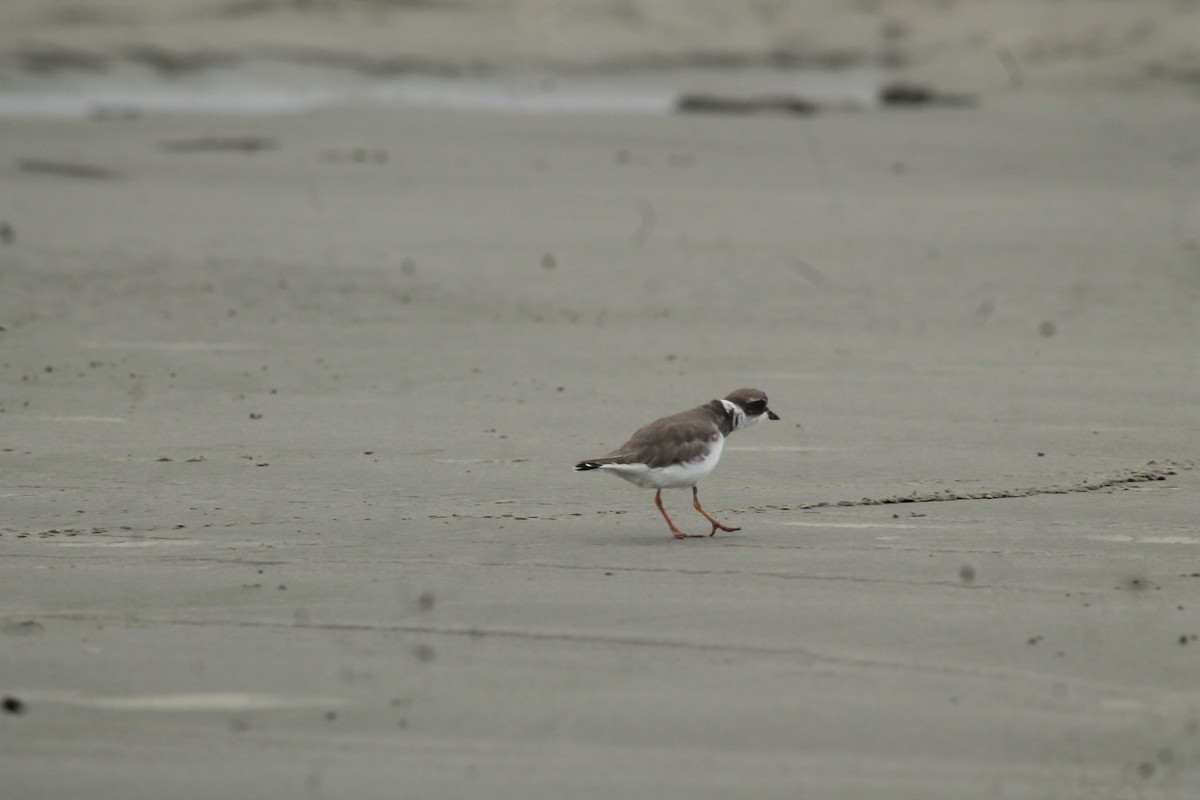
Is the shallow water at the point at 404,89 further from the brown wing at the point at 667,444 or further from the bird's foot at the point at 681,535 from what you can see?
the bird's foot at the point at 681,535

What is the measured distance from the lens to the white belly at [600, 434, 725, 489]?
664 centimetres

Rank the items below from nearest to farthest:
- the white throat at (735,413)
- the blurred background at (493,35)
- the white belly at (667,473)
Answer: the white belly at (667,473) < the white throat at (735,413) < the blurred background at (493,35)

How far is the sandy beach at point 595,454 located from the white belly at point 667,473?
249 mm

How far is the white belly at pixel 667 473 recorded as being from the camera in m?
6.64

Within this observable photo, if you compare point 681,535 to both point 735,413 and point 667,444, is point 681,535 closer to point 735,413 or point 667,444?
point 667,444

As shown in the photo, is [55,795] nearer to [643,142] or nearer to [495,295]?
[495,295]

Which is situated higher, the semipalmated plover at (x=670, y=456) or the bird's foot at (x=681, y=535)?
the semipalmated plover at (x=670, y=456)

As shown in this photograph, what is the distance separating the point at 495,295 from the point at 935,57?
1292cm

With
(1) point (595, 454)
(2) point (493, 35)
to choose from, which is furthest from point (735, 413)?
(2) point (493, 35)

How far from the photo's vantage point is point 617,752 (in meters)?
4.64

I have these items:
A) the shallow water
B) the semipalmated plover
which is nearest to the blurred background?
the shallow water

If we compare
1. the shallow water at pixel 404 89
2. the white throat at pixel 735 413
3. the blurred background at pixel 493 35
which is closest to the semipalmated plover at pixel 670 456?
the white throat at pixel 735 413

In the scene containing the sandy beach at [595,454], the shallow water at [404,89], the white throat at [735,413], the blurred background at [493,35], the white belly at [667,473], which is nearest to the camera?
the sandy beach at [595,454]

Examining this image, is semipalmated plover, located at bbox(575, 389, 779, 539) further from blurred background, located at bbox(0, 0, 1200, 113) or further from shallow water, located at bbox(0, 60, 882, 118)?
blurred background, located at bbox(0, 0, 1200, 113)
